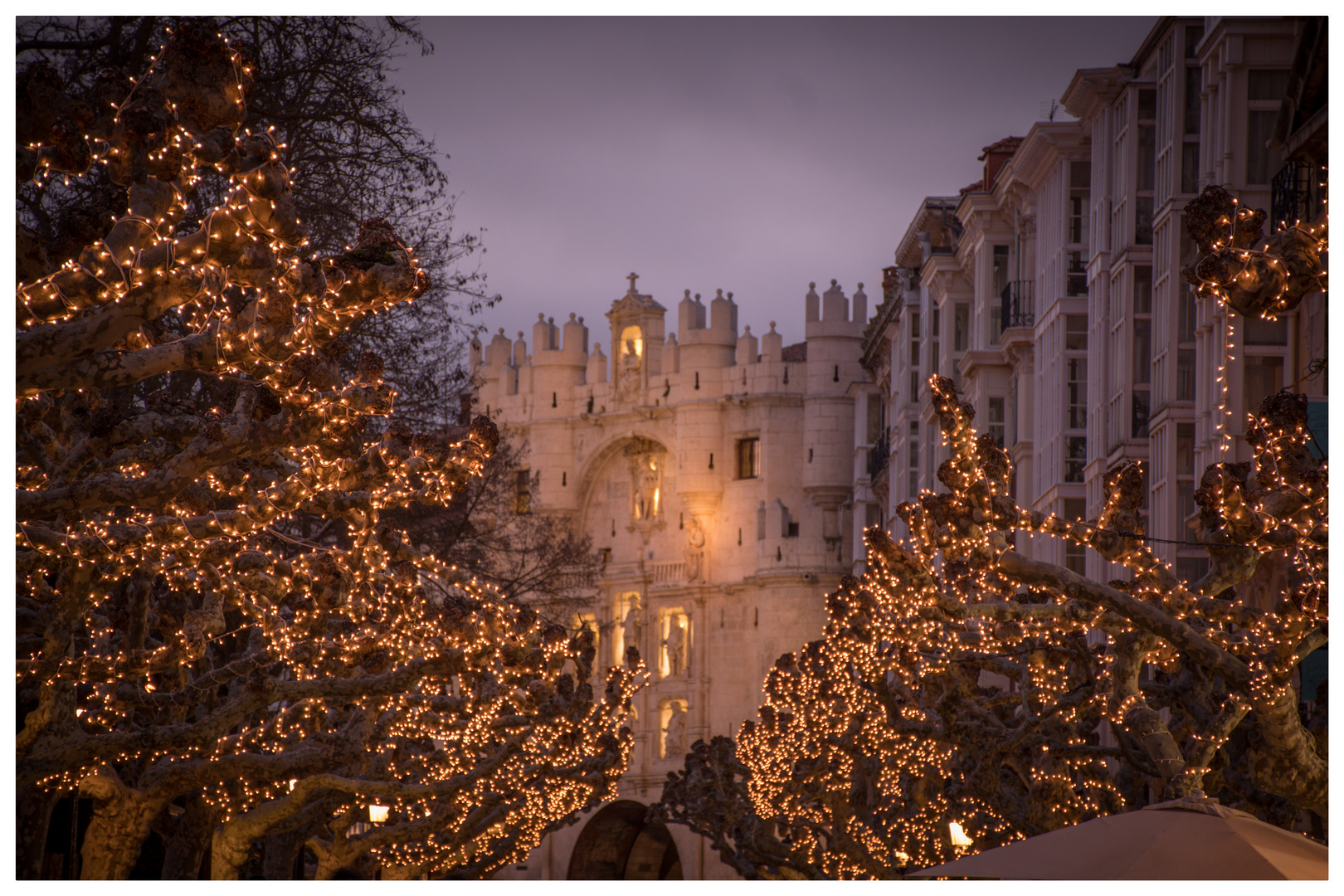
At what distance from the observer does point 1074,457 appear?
101 ft

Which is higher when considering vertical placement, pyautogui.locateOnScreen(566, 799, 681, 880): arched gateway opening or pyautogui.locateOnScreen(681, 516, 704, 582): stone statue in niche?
pyautogui.locateOnScreen(681, 516, 704, 582): stone statue in niche

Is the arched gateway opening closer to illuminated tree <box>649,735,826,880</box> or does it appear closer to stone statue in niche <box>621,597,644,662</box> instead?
stone statue in niche <box>621,597,644,662</box>

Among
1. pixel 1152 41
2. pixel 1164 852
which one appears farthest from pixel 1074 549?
pixel 1164 852

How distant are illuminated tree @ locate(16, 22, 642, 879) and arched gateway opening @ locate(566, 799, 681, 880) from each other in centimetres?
3399

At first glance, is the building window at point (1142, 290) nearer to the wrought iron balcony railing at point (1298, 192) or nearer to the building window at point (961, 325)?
the wrought iron balcony railing at point (1298, 192)

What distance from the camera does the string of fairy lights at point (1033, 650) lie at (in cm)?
1242

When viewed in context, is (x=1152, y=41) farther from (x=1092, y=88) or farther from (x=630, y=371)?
(x=630, y=371)

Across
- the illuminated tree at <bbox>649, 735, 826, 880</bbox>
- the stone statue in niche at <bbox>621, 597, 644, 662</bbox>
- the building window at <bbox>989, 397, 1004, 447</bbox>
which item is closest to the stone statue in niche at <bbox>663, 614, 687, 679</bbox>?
the stone statue in niche at <bbox>621, 597, 644, 662</bbox>

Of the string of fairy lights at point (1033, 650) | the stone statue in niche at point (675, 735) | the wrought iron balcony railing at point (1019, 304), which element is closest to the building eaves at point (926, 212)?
the wrought iron balcony railing at point (1019, 304)

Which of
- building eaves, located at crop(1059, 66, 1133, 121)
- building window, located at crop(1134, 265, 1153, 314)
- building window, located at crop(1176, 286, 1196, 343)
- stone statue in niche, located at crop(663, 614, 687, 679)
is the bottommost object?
stone statue in niche, located at crop(663, 614, 687, 679)

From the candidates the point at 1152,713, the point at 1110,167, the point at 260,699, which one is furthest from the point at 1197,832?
the point at 1110,167

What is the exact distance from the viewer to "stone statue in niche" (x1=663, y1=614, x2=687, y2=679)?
59594mm

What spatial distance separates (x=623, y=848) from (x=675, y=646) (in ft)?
28.1

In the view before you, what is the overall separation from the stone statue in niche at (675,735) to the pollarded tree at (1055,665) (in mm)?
25618
